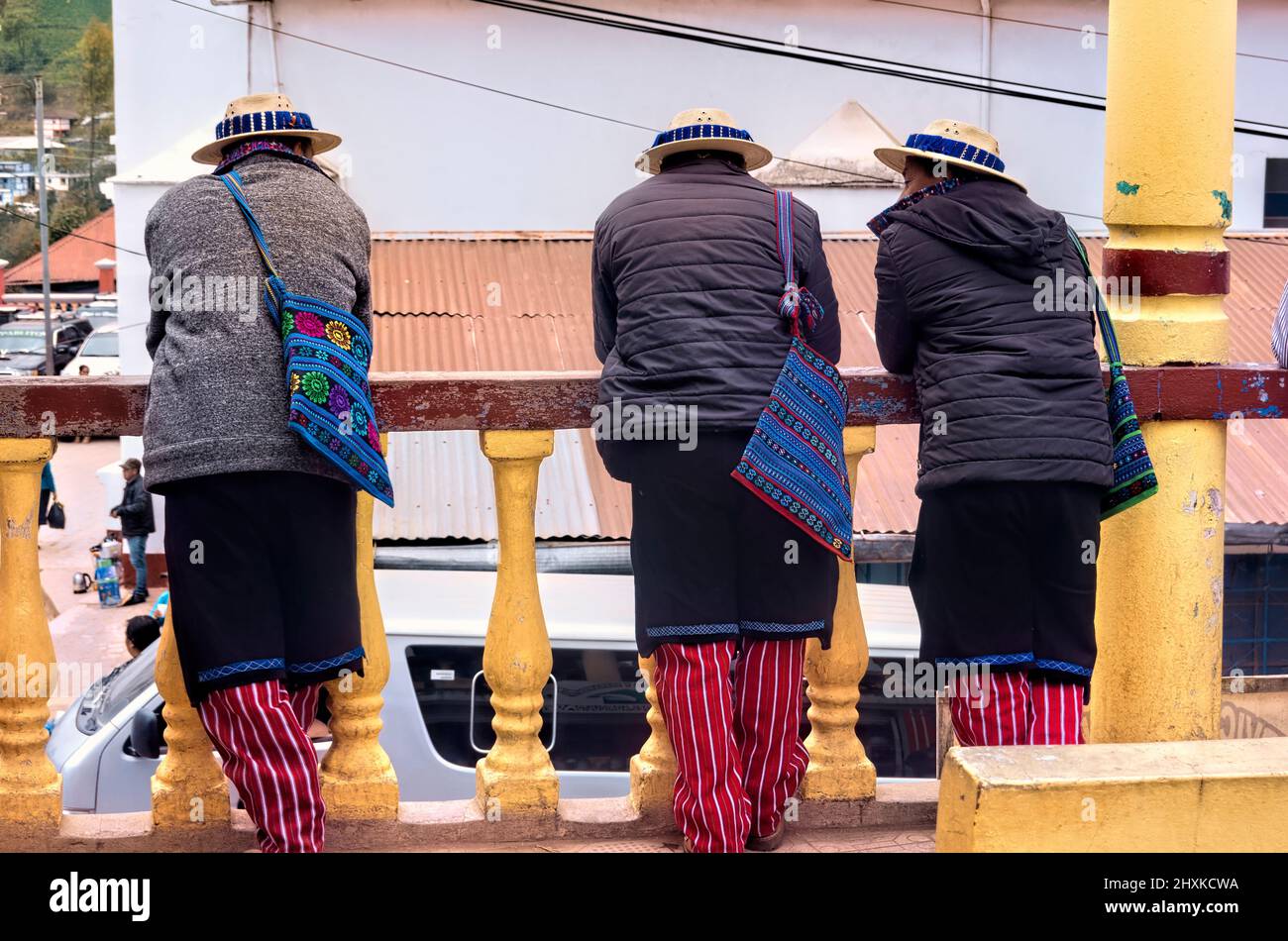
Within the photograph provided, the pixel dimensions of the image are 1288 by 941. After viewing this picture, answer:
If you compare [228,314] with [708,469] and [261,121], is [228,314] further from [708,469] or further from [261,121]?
[708,469]

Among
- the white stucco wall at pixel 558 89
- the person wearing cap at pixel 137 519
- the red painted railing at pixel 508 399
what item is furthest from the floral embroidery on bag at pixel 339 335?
the person wearing cap at pixel 137 519

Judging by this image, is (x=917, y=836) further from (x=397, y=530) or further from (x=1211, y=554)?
(x=397, y=530)

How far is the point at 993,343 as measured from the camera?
3332 millimetres

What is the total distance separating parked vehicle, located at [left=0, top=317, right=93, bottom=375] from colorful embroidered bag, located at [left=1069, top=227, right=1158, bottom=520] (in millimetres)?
32755

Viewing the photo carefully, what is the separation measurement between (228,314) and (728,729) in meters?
1.35

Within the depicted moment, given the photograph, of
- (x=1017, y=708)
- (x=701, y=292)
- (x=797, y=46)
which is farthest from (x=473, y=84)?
(x=1017, y=708)

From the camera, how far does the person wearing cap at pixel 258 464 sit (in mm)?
2988

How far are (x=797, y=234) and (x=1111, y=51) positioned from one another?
1.05 m

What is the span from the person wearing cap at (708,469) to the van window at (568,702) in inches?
115

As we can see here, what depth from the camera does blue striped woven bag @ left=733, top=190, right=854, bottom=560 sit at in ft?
10.4

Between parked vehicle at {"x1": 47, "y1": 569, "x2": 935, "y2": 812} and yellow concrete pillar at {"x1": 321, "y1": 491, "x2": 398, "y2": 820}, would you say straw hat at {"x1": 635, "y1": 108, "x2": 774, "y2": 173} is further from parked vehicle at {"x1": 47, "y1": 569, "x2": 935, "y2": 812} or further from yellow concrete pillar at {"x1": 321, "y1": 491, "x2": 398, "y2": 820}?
parked vehicle at {"x1": 47, "y1": 569, "x2": 935, "y2": 812}

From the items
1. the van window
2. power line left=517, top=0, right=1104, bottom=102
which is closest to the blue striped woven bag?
the van window

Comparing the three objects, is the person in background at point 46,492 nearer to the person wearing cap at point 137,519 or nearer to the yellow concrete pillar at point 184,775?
the person wearing cap at point 137,519

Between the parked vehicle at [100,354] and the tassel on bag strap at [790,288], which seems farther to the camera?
the parked vehicle at [100,354]
